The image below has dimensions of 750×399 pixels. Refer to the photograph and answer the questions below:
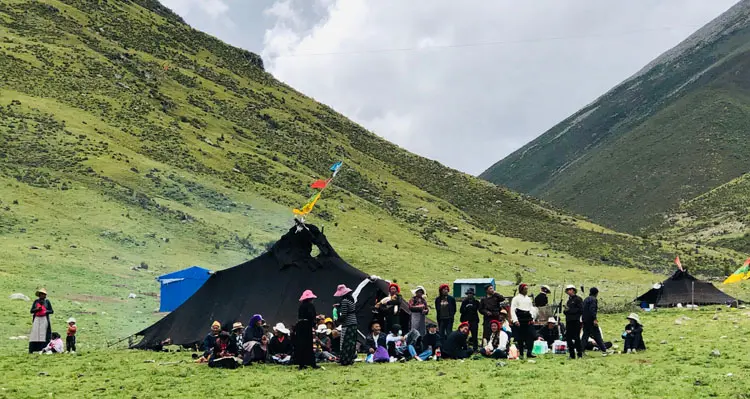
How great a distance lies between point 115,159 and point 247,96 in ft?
155

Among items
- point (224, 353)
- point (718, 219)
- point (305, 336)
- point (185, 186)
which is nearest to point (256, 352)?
point (224, 353)

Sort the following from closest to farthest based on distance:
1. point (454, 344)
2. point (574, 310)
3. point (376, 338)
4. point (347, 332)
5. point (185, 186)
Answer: point (574, 310)
point (347, 332)
point (454, 344)
point (376, 338)
point (185, 186)

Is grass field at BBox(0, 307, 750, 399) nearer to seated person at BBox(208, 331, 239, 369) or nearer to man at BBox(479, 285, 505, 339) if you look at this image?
seated person at BBox(208, 331, 239, 369)

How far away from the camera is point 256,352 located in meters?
21.0

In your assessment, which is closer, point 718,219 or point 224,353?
point 224,353

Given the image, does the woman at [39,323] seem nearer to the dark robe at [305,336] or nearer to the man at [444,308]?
the dark robe at [305,336]

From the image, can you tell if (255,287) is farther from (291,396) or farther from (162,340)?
(291,396)

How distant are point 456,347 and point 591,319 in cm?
353

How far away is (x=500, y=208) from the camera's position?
110 metres

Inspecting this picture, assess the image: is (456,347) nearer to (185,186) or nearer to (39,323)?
(39,323)

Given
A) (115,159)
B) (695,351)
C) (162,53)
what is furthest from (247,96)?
(695,351)

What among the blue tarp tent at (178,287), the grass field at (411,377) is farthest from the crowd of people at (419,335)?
the blue tarp tent at (178,287)

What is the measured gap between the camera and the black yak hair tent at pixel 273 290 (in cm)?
2525

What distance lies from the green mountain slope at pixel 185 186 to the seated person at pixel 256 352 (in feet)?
37.1
